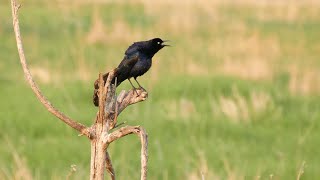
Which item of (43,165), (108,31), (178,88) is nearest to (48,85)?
(178,88)

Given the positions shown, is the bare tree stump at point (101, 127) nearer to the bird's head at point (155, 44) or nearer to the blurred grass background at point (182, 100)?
the bird's head at point (155, 44)

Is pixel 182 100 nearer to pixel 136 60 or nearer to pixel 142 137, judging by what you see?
pixel 136 60

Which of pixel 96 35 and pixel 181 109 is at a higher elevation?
pixel 96 35

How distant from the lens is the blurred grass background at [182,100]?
23.8ft

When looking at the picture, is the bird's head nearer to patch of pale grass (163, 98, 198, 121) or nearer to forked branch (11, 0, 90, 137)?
forked branch (11, 0, 90, 137)

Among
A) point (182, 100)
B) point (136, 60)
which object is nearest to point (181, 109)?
point (182, 100)

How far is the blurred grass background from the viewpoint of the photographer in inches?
286

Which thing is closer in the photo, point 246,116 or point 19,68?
point 246,116

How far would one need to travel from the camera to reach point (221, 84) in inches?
442

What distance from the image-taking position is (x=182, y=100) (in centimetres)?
998

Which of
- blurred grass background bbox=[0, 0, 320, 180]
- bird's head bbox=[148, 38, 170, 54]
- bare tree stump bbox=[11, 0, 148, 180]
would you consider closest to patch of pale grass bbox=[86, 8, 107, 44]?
blurred grass background bbox=[0, 0, 320, 180]

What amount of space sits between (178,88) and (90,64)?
154 inches

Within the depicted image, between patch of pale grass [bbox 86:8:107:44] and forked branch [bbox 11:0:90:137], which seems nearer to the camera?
forked branch [bbox 11:0:90:137]

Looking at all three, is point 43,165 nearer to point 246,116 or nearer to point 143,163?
point 246,116
